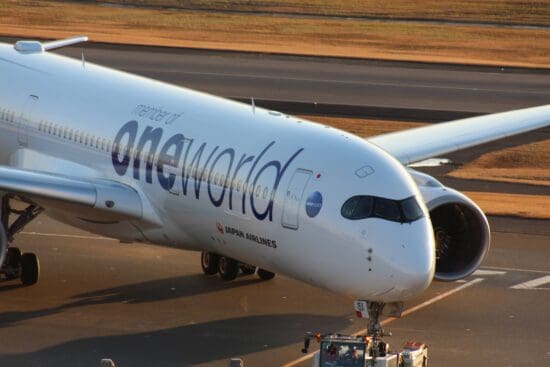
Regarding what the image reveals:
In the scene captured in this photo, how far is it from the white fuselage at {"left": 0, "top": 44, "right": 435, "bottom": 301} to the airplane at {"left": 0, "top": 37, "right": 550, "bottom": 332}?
35mm

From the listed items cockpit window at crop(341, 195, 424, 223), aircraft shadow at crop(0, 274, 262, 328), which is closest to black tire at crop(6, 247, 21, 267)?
aircraft shadow at crop(0, 274, 262, 328)

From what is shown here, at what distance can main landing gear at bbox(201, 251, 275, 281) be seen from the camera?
1441 inches

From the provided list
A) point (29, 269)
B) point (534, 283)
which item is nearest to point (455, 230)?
point (534, 283)

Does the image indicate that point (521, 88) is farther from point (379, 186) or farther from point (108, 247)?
point (379, 186)

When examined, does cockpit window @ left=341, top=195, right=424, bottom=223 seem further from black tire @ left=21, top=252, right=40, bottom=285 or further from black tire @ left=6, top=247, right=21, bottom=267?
black tire @ left=6, top=247, right=21, bottom=267

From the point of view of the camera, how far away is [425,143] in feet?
128

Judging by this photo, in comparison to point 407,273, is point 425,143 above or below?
above

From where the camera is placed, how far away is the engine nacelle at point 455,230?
31.3 metres

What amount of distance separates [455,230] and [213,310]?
18.8 ft

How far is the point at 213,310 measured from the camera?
33.9 meters

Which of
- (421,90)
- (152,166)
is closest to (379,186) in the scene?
(152,166)

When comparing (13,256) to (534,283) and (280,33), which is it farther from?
(280,33)

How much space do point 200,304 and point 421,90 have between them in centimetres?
3784

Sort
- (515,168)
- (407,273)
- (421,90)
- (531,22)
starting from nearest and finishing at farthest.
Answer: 1. (407,273)
2. (515,168)
3. (421,90)
4. (531,22)
